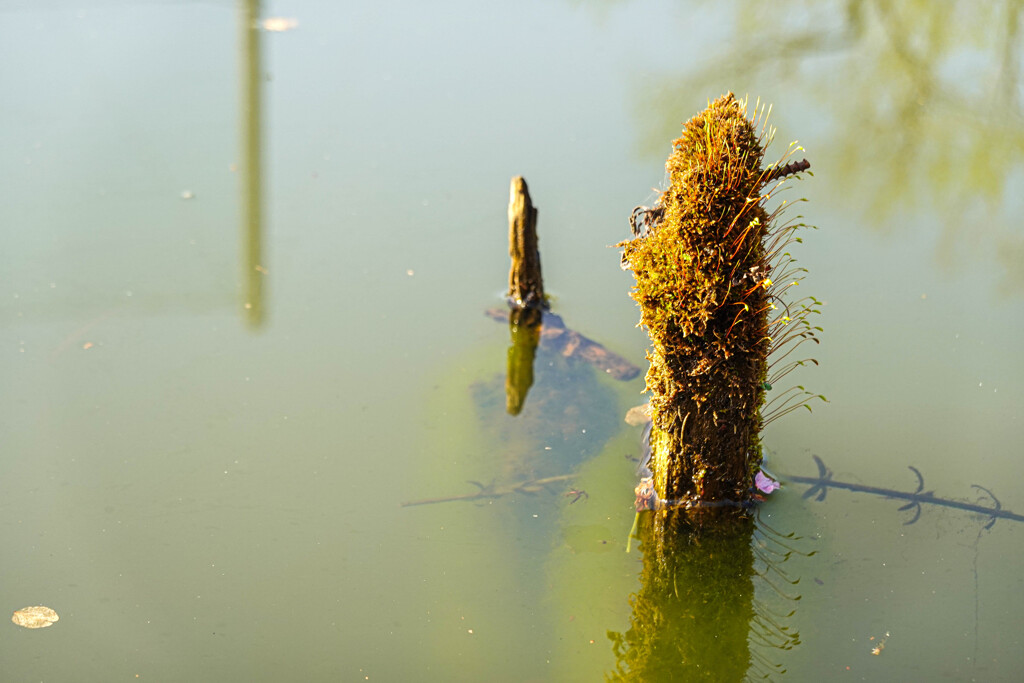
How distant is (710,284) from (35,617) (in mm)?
2322

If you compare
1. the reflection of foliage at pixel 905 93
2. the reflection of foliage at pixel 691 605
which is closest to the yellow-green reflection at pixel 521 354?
the reflection of foliage at pixel 691 605

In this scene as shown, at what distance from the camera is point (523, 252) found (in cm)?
416

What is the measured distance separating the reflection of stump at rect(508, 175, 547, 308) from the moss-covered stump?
1.09 meters

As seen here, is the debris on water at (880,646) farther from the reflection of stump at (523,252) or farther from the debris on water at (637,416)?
the reflection of stump at (523,252)

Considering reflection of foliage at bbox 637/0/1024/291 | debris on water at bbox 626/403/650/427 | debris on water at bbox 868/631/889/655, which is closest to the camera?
debris on water at bbox 868/631/889/655

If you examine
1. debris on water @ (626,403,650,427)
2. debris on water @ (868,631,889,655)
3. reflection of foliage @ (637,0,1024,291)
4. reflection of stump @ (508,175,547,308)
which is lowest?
debris on water @ (868,631,889,655)

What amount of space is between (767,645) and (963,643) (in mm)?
594

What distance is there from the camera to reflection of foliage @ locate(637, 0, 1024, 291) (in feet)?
16.5

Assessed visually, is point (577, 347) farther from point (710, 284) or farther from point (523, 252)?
point (710, 284)

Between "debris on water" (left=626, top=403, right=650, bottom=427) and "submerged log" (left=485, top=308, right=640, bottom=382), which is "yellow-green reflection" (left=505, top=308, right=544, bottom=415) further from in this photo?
"debris on water" (left=626, top=403, right=650, bottom=427)

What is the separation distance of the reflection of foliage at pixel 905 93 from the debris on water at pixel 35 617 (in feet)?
12.2

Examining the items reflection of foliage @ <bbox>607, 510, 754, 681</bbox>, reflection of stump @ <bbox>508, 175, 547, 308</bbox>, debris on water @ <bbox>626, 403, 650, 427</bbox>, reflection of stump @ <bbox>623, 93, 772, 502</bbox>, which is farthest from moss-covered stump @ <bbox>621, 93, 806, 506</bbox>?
reflection of stump @ <bbox>508, 175, 547, 308</bbox>

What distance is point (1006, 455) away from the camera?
11.7ft

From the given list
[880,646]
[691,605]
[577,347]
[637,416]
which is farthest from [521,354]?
[880,646]
